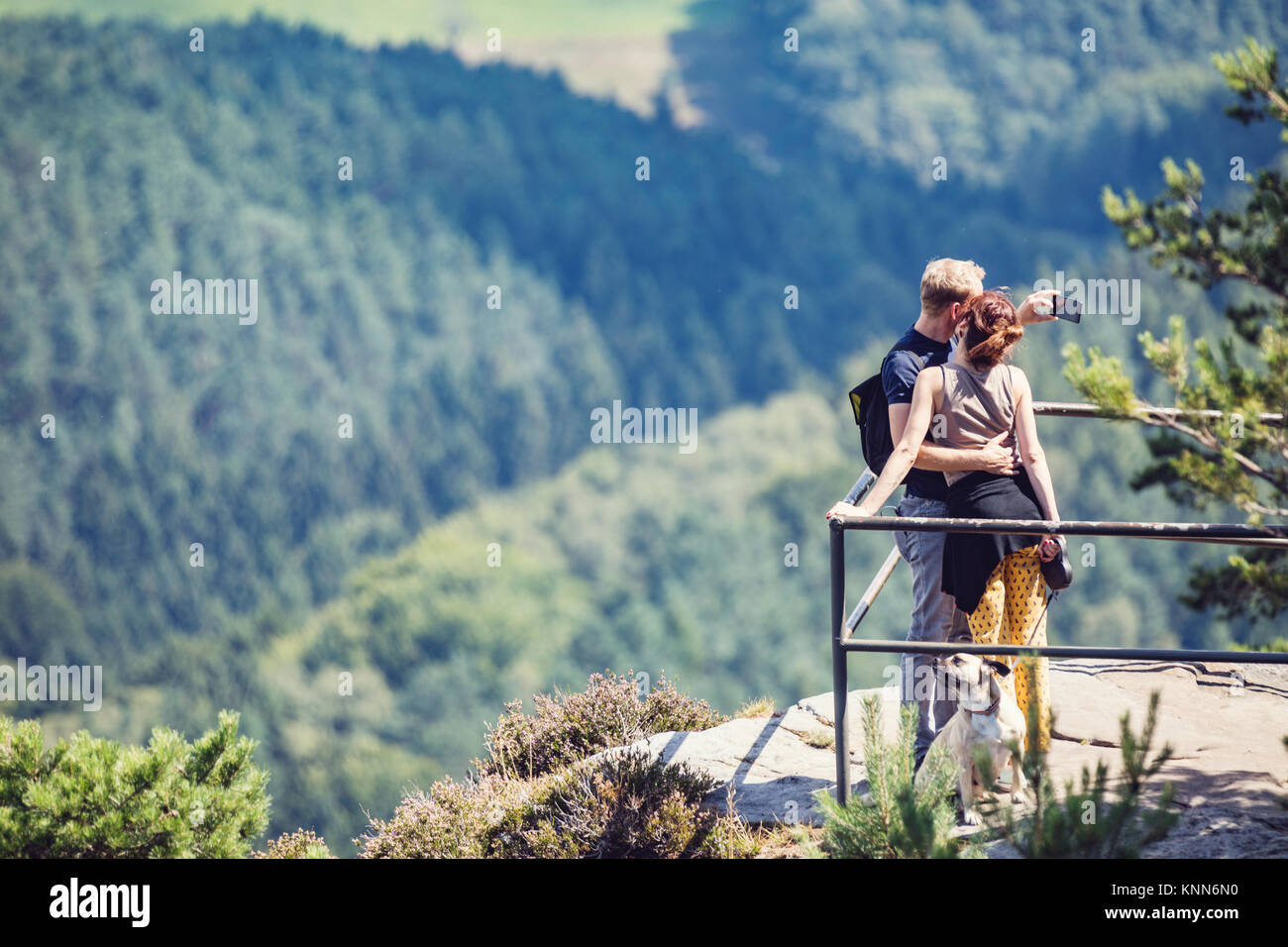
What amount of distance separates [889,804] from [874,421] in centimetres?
153

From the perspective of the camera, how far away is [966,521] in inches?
152

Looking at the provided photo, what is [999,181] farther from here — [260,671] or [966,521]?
[966,521]

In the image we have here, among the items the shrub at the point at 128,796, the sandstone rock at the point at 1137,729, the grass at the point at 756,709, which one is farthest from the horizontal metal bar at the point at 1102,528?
the shrub at the point at 128,796

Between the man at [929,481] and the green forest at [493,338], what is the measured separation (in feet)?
193

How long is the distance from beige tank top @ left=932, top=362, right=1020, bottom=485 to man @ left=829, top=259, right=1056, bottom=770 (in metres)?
0.11

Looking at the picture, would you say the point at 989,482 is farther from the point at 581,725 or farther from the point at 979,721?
the point at 581,725

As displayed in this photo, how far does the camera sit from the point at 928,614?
4.56m

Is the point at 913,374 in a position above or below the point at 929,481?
above

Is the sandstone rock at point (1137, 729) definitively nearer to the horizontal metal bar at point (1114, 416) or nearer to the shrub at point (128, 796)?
the horizontal metal bar at point (1114, 416)

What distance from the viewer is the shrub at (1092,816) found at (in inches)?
135

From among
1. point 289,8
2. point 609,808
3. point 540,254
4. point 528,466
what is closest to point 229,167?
point 289,8

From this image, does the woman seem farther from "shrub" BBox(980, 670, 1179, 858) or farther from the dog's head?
"shrub" BBox(980, 670, 1179, 858)

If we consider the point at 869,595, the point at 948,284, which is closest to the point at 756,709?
the point at 869,595

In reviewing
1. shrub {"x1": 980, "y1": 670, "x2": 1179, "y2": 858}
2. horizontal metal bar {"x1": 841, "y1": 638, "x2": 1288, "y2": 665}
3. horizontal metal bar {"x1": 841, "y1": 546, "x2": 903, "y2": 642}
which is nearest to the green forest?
horizontal metal bar {"x1": 841, "y1": 546, "x2": 903, "y2": 642}
